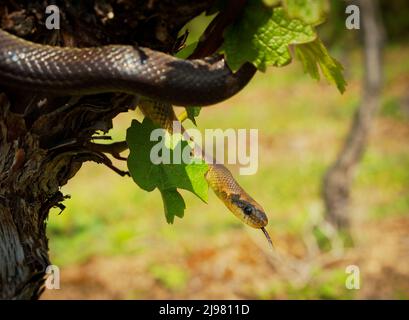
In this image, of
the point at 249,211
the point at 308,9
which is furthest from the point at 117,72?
the point at 249,211

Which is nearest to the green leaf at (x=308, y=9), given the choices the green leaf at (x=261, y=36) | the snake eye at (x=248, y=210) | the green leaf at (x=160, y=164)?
the green leaf at (x=261, y=36)

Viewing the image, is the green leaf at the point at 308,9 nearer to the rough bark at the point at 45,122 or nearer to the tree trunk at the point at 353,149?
the rough bark at the point at 45,122

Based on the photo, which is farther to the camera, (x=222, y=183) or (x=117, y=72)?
(x=222, y=183)

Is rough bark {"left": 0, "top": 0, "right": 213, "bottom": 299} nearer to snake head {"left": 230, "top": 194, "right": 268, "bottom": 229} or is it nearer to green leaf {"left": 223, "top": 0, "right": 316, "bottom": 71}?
green leaf {"left": 223, "top": 0, "right": 316, "bottom": 71}

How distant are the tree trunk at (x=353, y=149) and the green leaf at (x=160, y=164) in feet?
17.1

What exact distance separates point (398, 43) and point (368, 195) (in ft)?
26.3

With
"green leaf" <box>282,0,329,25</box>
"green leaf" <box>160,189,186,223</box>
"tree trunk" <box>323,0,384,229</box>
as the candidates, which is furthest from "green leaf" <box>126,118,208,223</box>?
"tree trunk" <box>323,0,384,229</box>

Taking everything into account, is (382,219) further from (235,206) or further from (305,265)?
(235,206)

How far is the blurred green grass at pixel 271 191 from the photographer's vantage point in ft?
22.1

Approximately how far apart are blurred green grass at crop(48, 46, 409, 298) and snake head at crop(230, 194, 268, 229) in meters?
1.76

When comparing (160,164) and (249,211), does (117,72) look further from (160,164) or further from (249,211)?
(249,211)

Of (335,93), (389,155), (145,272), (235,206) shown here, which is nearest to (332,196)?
(145,272)

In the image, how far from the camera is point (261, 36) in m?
1.42

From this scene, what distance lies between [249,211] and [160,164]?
1311mm
